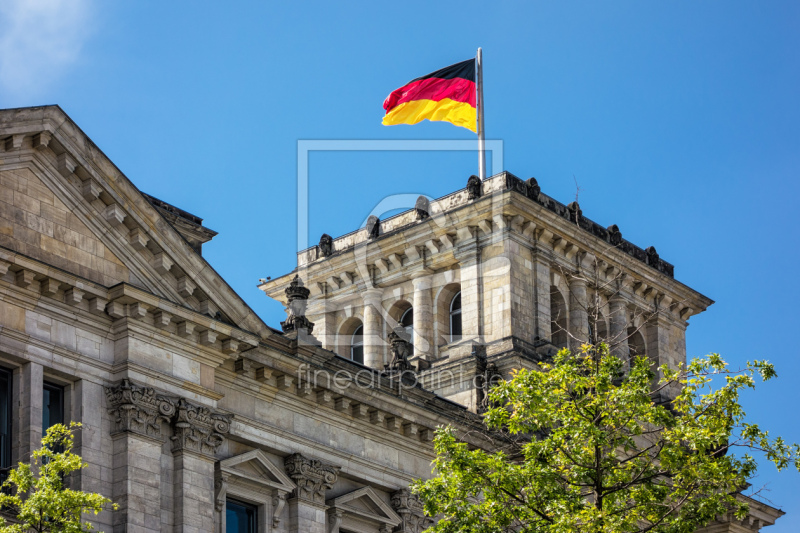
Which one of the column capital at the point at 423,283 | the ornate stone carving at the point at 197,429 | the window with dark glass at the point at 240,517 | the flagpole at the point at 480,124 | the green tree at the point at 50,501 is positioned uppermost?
the flagpole at the point at 480,124

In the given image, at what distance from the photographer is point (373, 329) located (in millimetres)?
61688

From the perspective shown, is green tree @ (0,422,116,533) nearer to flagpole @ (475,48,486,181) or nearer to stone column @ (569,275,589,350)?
stone column @ (569,275,589,350)

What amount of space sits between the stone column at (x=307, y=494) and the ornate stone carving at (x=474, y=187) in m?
18.8

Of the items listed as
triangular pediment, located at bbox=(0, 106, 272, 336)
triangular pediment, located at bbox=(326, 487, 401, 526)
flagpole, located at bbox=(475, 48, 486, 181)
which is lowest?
triangular pediment, located at bbox=(326, 487, 401, 526)

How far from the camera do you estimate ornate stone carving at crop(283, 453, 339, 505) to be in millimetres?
41625

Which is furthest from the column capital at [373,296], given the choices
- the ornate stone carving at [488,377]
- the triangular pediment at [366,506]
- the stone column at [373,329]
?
the triangular pediment at [366,506]

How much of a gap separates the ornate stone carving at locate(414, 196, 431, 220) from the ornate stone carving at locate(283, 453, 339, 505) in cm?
1963

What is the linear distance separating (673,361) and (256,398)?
26088mm

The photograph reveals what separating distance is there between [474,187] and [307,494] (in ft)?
65.4

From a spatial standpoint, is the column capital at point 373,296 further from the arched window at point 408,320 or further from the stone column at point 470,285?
the stone column at point 470,285

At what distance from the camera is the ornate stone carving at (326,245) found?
2532 inches

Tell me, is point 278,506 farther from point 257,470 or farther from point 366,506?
point 366,506

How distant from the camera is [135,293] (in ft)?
121

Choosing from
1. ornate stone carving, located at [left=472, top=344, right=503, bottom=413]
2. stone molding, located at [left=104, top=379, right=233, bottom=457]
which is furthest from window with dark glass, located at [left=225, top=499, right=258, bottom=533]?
ornate stone carving, located at [left=472, top=344, right=503, bottom=413]
